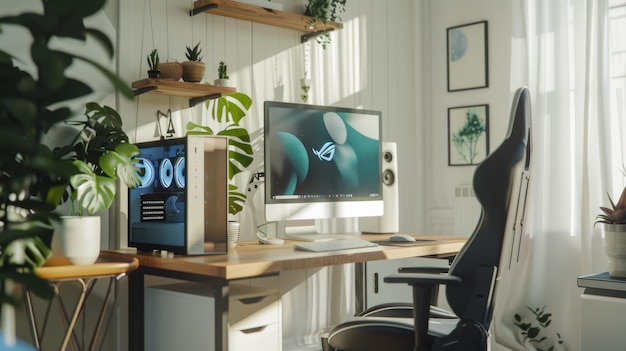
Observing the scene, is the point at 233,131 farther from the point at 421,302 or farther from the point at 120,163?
the point at 421,302

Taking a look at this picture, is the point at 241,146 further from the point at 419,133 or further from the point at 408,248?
A: the point at 419,133

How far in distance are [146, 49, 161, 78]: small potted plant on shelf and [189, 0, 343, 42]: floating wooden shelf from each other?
0.35 metres

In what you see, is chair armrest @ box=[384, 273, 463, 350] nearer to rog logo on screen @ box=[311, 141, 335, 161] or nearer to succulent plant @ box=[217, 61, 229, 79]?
rog logo on screen @ box=[311, 141, 335, 161]

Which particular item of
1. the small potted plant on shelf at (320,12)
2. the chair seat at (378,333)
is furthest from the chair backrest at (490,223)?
the small potted plant on shelf at (320,12)

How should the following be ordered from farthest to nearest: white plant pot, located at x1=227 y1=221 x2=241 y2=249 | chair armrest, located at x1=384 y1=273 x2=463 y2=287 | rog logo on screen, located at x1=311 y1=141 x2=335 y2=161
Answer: rog logo on screen, located at x1=311 y1=141 x2=335 y2=161 → white plant pot, located at x1=227 y1=221 x2=241 y2=249 → chair armrest, located at x1=384 y1=273 x2=463 y2=287

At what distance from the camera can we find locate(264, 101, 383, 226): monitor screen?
2.84 meters

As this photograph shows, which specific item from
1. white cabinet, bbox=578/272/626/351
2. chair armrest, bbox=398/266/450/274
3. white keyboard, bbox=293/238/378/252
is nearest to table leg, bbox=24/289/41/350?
white keyboard, bbox=293/238/378/252

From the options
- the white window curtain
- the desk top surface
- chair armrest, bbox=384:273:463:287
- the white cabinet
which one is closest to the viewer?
chair armrest, bbox=384:273:463:287

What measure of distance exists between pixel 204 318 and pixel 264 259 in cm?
29

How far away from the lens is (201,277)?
2.21m

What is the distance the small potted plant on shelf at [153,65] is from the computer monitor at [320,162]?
1.59 feet

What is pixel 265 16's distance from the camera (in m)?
3.25

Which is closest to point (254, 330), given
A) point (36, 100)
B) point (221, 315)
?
point (221, 315)

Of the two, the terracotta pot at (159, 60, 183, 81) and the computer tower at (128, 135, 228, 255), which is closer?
the computer tower at (128, 135, 228, 255)
